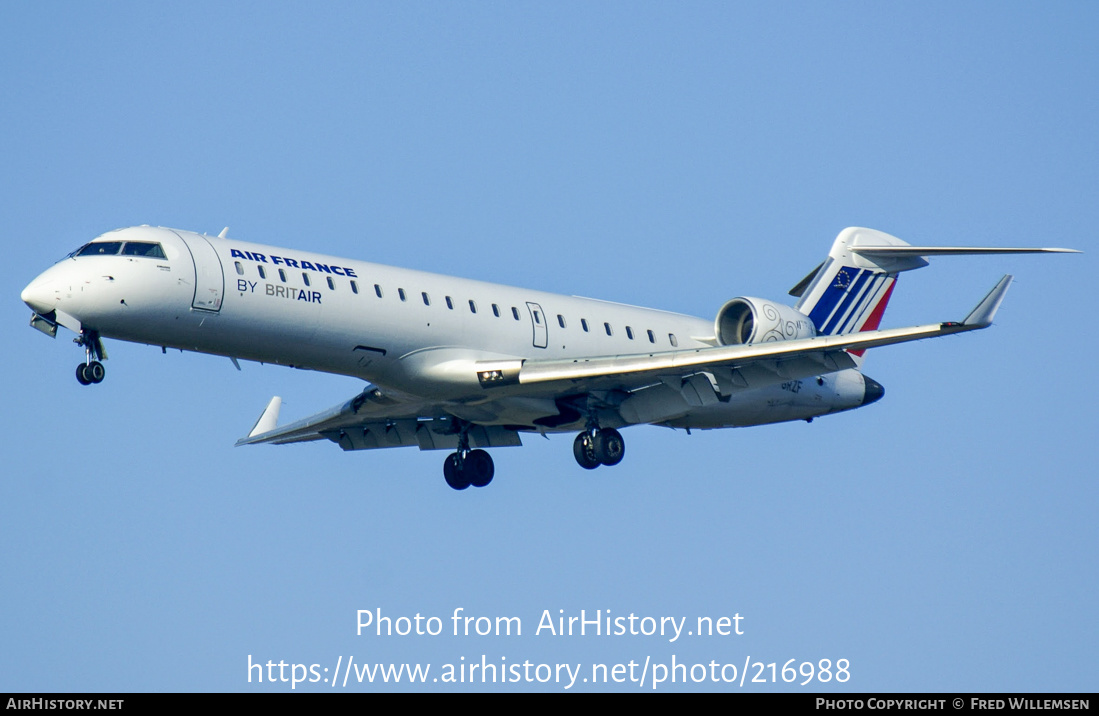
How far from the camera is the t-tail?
3164cm

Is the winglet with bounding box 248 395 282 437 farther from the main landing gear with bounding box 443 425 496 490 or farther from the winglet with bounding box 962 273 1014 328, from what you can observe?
the winglet with bounding box 962 273 1014 328

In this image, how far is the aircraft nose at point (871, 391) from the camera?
31.9m

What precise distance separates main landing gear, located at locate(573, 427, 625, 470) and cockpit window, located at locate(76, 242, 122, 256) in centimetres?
860

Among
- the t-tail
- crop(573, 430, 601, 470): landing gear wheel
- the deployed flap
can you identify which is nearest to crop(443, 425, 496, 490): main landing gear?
crop(573, 430, 601, 470): landing gear wheel

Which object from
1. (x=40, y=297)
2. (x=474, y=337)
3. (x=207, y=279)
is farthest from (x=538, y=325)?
(x=40, y=297)

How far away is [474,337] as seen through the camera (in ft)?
88.1

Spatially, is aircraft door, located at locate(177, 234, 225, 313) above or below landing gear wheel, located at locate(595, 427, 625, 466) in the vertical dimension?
below

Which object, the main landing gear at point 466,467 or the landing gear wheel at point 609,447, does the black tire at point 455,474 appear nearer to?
the main landing gear at point 466,467

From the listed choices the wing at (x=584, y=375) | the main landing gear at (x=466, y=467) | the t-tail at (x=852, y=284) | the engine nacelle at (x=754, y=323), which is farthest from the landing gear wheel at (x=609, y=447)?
the t-tail at (x=852, y=284)

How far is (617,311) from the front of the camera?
96.7 ft

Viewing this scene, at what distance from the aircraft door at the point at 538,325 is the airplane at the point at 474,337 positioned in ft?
0.08
